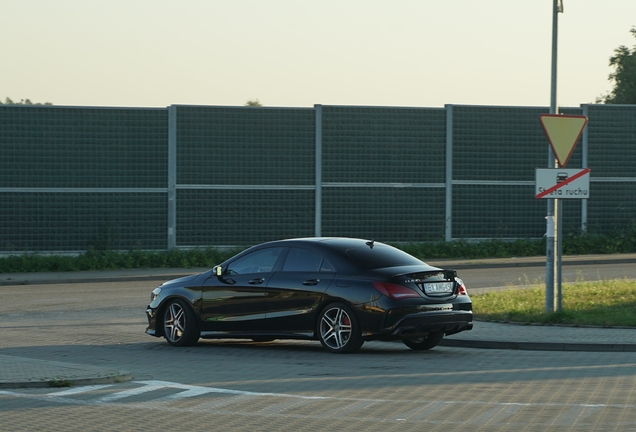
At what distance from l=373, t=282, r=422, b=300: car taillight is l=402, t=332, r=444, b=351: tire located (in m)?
1.15

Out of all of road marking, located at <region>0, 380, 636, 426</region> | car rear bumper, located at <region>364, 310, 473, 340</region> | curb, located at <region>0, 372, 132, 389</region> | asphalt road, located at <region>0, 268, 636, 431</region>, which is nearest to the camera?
asphalt road, located at <region>0, 268, 636, 431</region>

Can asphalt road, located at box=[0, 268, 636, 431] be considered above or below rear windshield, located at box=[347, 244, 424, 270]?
below

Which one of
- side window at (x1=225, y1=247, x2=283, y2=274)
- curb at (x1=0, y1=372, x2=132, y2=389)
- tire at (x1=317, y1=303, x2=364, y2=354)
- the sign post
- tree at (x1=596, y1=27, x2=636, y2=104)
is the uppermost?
tree at (x1=596, y1=27, x2=636, y2=104)

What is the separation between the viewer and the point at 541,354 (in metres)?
13.6

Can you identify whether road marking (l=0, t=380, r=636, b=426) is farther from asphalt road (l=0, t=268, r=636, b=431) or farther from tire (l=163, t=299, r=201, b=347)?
tire (l=163, t=299, r=201, b=347)

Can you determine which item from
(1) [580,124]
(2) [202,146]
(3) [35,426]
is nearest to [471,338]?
(1) [580,124]

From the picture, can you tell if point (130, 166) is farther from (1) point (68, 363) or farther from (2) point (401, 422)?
(2) point (401, 422)

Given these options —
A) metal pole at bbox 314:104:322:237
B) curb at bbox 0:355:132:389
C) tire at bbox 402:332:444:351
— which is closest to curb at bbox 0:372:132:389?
curb at bbox 0:355:132:389

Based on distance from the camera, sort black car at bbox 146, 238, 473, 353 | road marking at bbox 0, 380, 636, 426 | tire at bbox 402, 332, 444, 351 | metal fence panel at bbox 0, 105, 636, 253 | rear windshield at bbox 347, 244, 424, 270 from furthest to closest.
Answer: metal fence panel at bbox 0, 105, 636, 253, tire at bbox 402, 332, 444, 351, rear windshield at bbox 347, 244, 424, 270, black car at bbox 146, 238, 473, 353, road marking at bbox 0, 380, 636, 426

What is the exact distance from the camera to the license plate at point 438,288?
1348 centimetres

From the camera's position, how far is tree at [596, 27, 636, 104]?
209 feet

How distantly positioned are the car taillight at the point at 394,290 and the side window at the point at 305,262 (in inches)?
32.5

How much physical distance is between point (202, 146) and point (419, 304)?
24.6m

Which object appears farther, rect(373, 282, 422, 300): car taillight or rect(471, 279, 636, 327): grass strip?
rect(471, 279, 636, 327): grass strip
